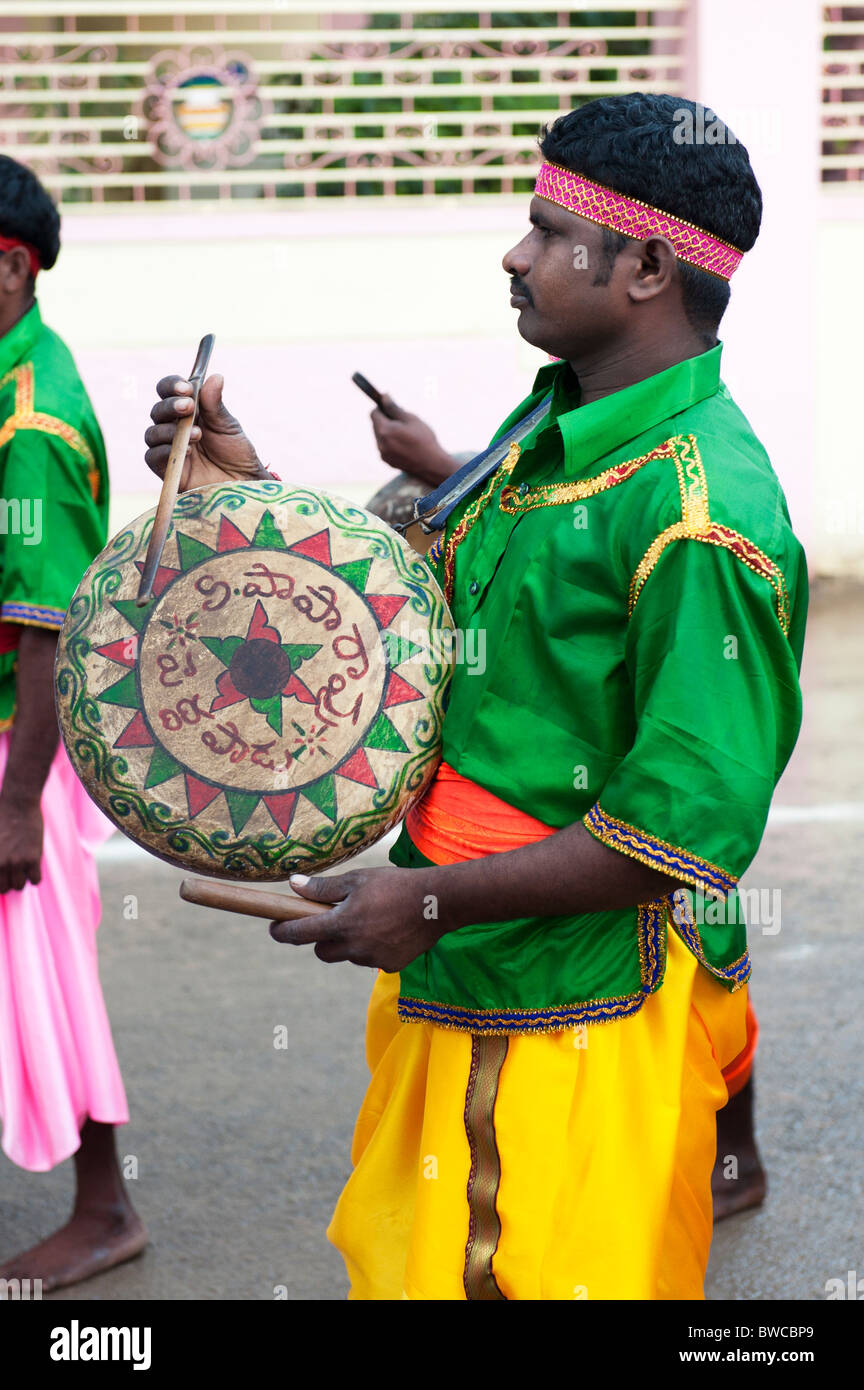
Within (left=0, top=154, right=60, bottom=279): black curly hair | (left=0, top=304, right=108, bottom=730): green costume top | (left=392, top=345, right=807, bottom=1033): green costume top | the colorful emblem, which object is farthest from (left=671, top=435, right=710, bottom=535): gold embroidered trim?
the colorful emblem

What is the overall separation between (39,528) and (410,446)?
730mm

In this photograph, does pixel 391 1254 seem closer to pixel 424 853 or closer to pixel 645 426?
pixel 424 853

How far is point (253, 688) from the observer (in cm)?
196

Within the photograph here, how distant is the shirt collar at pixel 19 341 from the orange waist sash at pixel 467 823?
1567mm

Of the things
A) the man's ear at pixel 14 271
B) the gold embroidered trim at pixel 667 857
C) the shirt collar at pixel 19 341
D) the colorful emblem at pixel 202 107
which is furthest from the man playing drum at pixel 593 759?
the colorful emblem at pixel 202 107

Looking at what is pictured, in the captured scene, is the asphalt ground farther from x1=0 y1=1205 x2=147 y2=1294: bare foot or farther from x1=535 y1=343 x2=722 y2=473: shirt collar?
x1=535 y1=343 x2=722 y2=473: shirt collar

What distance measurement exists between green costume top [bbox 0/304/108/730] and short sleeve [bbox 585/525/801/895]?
62.2 inches

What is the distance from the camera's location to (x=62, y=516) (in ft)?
10.6

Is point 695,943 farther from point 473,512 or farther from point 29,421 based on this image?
point 29,421

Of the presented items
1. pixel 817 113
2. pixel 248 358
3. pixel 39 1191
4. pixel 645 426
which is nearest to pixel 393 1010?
pixel 645 426

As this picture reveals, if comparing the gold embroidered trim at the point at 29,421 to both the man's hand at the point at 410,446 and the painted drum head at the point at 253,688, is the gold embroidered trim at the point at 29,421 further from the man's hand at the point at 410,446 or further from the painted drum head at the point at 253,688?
the painted drum head at the point at 253,688

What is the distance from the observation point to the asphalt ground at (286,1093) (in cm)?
341

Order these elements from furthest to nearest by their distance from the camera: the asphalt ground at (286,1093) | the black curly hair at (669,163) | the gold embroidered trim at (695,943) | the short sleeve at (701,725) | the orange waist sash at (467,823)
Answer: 1. the asphalt ground at (286,1093)
2. the gold embroidered trim at (695,943)
3. the orange waist sash at (467,823)
4. the black curly hair at (669,163)
5. the short sleeve at (701,725)

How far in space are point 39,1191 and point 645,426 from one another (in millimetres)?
2513
